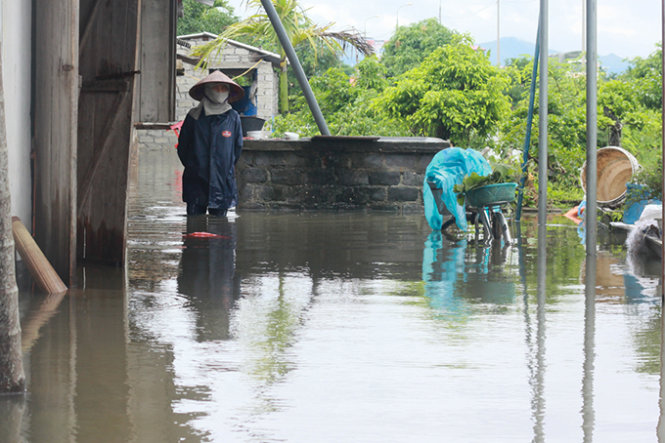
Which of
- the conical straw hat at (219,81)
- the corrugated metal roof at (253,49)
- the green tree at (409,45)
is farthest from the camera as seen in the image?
the green tree at (409,45)

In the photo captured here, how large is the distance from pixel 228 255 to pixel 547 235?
4.03 m

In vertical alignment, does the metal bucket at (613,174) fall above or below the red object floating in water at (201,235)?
above

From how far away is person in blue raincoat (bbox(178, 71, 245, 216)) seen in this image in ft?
39.3

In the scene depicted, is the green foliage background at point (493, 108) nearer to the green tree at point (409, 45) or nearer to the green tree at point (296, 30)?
the green tree at point (296, 30)

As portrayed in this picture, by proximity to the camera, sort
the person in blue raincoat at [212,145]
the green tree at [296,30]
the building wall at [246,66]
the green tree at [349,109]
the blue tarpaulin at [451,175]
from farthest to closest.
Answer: the building wall at [246,66]
the green tree at [296,30]
the green tree at [349,109]
the person in blue raincoat at [212,145]
the blue tarpaulin at [451,175]

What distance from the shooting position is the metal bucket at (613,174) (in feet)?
43.9

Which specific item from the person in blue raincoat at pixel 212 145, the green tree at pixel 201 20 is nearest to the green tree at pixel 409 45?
the green tree at pixel 201 20

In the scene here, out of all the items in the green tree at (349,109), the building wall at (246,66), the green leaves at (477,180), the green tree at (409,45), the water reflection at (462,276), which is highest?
the green tree at (409,45)

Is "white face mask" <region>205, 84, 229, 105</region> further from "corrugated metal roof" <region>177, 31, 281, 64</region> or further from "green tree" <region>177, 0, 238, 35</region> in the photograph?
"green tree" <region>177, 0, 238, 35</region>

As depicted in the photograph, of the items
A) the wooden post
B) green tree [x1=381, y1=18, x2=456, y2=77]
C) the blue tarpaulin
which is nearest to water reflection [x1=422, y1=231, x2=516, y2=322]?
the blue tarpaulin

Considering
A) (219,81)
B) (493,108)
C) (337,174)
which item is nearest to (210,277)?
(219,81)

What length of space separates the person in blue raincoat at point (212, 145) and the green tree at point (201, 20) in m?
37.9

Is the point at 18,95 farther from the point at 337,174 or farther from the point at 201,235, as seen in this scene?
the point at 337,174

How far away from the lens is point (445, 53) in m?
24.4
